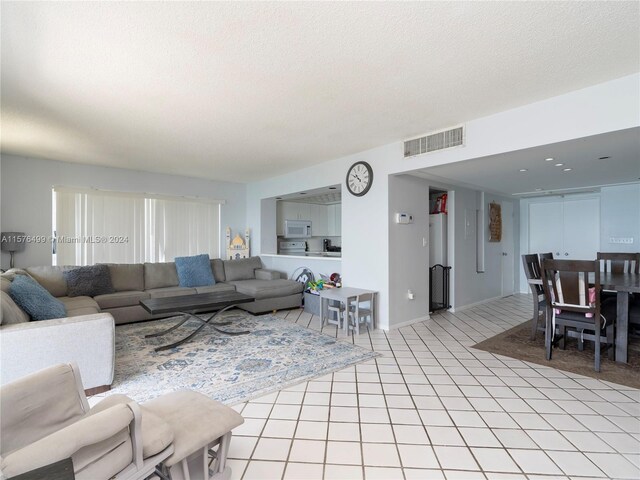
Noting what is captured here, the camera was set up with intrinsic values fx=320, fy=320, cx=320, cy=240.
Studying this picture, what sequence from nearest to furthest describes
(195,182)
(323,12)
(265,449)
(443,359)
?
(323,12) → (265,449) → (443,359) → (195,182)

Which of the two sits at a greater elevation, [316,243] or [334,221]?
[334,221]

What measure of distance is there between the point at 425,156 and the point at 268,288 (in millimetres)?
2994

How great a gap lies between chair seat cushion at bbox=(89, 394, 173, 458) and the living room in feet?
1.77

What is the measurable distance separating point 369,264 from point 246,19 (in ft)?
10.6

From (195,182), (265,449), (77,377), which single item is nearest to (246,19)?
(77,377)

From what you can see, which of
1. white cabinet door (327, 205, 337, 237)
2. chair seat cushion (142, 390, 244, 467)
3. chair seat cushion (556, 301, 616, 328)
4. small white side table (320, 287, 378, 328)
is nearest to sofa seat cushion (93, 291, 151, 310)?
small white side table (320, 287, 378, 328)

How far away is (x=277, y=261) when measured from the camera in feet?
20.8

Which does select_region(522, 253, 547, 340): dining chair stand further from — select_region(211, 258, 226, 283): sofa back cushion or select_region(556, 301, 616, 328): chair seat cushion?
select_region(211, 258, 226, 283): sofa back cushion

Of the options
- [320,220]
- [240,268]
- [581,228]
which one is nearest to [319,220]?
[320,220]

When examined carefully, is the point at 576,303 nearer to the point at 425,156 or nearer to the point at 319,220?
the point at 425,156

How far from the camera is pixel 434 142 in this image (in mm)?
3570

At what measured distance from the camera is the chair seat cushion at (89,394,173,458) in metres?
1.26

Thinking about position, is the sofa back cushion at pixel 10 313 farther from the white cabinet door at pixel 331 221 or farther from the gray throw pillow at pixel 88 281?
the white cabinet door at pixel 331 221

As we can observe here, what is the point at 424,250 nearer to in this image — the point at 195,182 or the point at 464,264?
the point at 464,264
